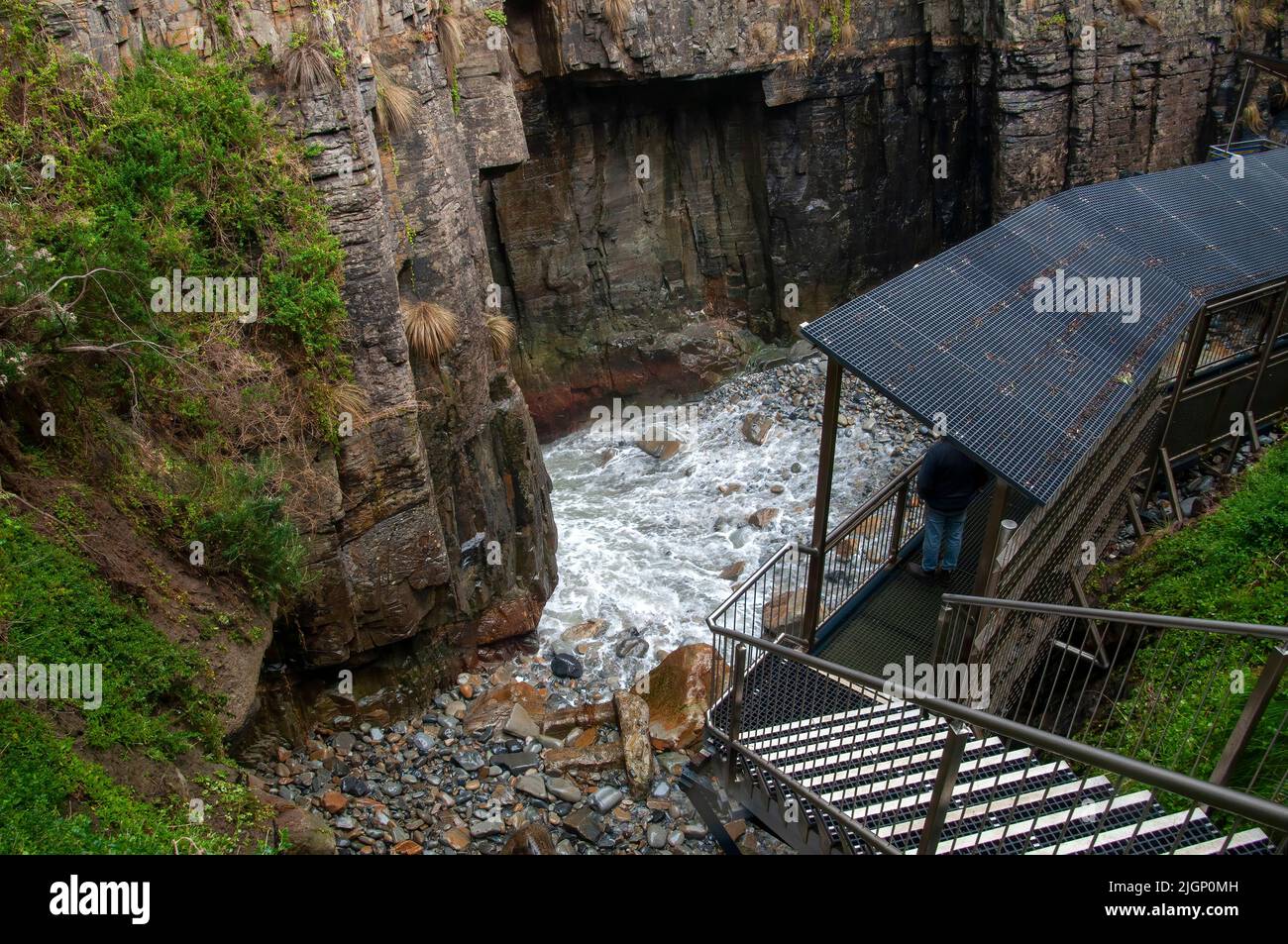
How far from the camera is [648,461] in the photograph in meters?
18.5

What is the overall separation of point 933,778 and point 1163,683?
4.75ft

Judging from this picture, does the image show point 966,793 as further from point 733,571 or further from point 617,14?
point 617,14

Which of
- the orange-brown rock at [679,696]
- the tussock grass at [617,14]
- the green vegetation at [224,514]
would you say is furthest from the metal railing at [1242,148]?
the green vegetation at [224,514]

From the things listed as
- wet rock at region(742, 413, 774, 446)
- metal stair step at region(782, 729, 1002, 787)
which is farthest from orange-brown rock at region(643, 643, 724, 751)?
wet rock at region(742, 413, 774, 446)

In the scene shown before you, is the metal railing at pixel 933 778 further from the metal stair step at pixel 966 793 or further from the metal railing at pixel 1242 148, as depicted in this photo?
the metal railing at pixel 1242 148

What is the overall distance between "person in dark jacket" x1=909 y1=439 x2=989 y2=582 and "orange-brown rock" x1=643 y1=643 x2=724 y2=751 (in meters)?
3.11

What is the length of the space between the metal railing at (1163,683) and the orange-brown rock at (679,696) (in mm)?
3766

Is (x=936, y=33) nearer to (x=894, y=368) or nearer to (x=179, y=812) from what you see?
(x=894, y=368)

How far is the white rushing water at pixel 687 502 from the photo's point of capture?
13.8 metres

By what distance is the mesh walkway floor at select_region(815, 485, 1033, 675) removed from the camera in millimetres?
7832

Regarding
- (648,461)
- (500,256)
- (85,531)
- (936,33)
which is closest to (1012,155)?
(936,33)

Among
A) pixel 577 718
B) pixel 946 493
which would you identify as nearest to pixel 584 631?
pixel 577 718

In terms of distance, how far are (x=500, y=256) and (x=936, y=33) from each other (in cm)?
1014

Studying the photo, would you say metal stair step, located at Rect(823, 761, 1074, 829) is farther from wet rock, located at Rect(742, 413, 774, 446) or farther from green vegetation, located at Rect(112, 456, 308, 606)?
wet rock, located at Rect(742, 413, 774, 446)
